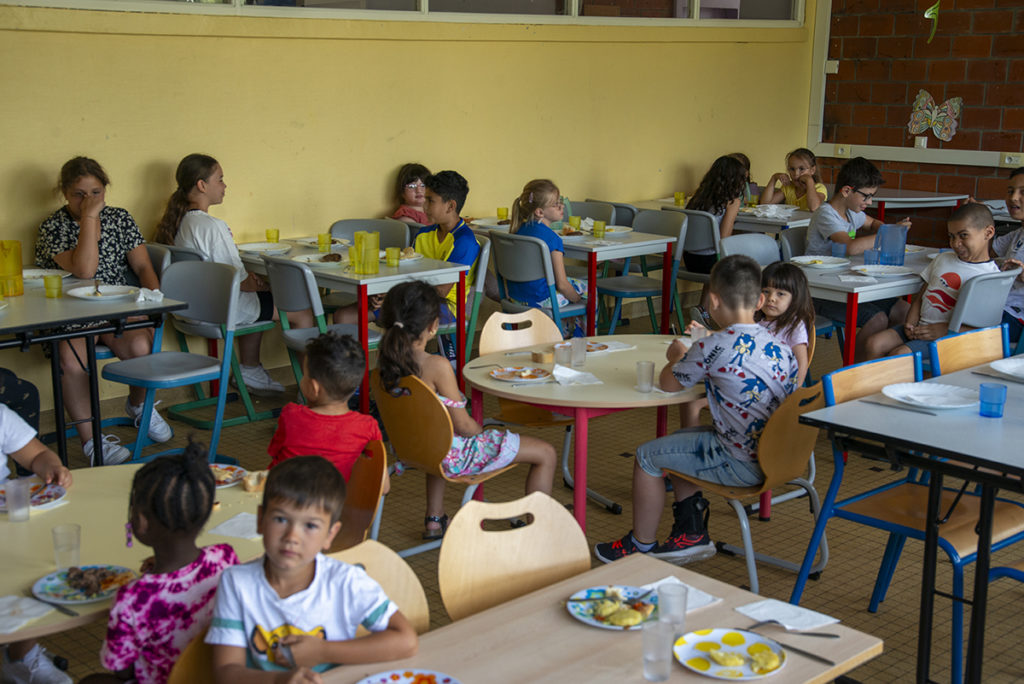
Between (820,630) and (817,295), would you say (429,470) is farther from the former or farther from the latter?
(817,295)

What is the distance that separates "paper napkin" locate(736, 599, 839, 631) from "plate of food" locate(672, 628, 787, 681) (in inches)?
3.2

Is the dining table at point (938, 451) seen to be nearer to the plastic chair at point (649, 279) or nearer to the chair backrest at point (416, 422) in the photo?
the chair backrest at point (416, 422)

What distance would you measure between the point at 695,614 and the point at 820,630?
0.71 feet

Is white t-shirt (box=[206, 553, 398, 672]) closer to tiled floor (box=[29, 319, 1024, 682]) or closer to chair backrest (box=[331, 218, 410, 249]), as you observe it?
tiled floor (box=[29, 319, 1024, 682])

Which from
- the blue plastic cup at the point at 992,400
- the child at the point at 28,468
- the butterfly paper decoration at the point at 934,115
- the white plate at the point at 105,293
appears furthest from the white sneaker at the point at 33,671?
the butterfly paper decoration at the point at 934,115

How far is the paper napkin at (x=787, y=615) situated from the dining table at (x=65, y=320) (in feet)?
9.04

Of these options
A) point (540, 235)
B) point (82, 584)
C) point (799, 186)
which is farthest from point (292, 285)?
point (799, 186)

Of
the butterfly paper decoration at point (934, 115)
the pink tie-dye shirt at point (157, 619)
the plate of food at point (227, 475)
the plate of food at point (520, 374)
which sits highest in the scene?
the butterfly paper decoration at point (934, 115)

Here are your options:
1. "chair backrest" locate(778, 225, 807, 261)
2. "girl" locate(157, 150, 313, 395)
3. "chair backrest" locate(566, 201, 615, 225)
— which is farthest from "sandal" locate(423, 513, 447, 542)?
"chair backrest" locate(566, 201, 615, 225)

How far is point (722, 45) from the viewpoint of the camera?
7.81 meters

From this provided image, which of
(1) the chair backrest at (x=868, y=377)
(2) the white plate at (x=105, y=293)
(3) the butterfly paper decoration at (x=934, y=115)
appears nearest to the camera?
(1) the chair backrest at (x=868, y=377)

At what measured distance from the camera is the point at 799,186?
7.24 meters

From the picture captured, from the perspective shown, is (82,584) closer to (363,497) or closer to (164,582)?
(164,582)

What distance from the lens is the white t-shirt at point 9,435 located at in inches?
99.6
